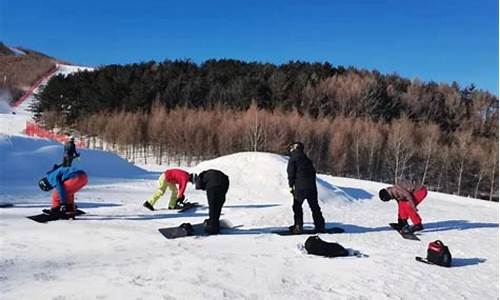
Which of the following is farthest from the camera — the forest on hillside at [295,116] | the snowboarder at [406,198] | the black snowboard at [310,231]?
the forest on hillside at [295,116]

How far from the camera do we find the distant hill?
3292 inches

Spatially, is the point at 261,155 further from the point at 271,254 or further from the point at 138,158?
the point at 138,158

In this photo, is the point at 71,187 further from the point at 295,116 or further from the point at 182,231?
the point at 295,116

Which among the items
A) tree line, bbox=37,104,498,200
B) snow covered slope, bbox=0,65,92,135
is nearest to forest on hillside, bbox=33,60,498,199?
tree line, bbox=37,104,498,200

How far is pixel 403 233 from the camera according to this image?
29.5 feet

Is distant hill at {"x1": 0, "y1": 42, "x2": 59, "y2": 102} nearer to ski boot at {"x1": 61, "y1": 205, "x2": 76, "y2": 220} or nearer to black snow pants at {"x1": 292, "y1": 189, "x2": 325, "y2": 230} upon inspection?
ski boot at {"x1": 61, "y1": 205, "x2": 76, "y2": 220}

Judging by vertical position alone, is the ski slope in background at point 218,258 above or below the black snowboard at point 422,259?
below

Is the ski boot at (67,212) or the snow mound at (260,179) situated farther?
the snow mound at (260,179)

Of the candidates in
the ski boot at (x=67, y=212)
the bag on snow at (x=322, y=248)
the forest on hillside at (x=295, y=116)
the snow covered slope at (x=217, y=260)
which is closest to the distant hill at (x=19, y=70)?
the forest on hillside at (x=295, y=116)

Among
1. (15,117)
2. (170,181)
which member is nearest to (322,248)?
(170,181)

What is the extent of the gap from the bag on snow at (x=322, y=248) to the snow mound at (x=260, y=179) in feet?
19.7

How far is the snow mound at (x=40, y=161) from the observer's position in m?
14.4

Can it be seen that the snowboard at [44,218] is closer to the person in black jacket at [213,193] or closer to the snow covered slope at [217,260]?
the snow covered slope at [217,260]

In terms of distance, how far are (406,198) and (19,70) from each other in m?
99.8
